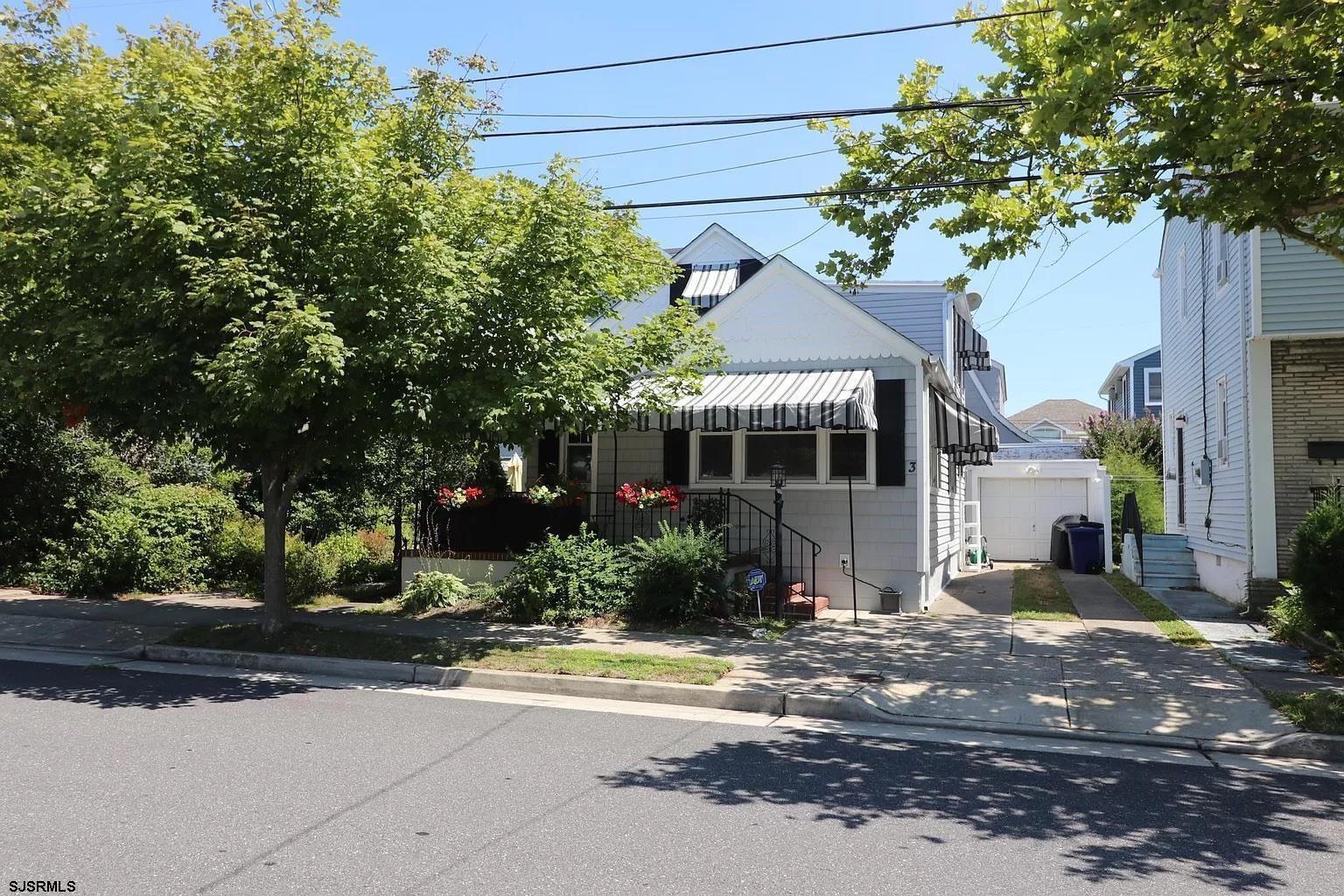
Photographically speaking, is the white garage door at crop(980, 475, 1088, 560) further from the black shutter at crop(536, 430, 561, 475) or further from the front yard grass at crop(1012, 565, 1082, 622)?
the black shutter at crop(536, 430, 561, 475)

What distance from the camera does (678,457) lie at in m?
14.0

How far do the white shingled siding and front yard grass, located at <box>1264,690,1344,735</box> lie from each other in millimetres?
5923

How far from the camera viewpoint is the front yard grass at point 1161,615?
10633 millimetres

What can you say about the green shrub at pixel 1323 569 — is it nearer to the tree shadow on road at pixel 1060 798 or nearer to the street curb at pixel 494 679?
the tree shadow on road at pixel 1060 798

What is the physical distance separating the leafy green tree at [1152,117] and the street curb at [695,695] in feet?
14.3

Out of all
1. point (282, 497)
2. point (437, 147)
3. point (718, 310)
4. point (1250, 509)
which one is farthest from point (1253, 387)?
point (282, 497)

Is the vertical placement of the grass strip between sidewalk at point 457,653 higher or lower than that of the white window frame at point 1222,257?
lower

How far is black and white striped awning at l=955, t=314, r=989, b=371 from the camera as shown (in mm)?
20562

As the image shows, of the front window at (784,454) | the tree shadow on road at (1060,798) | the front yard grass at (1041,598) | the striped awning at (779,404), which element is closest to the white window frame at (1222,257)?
the front yard grass at (1041,598)

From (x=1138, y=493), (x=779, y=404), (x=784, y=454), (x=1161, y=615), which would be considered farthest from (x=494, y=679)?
(x=1138, y=493)

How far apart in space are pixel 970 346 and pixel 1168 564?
6.60m

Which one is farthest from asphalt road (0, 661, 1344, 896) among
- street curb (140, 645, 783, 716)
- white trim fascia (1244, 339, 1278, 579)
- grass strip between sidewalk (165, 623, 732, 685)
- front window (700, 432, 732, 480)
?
white trim fascia (1244, 339, 1278, 579)

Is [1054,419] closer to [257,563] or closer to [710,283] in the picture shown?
[710,283]

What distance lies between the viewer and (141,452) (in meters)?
16.7
